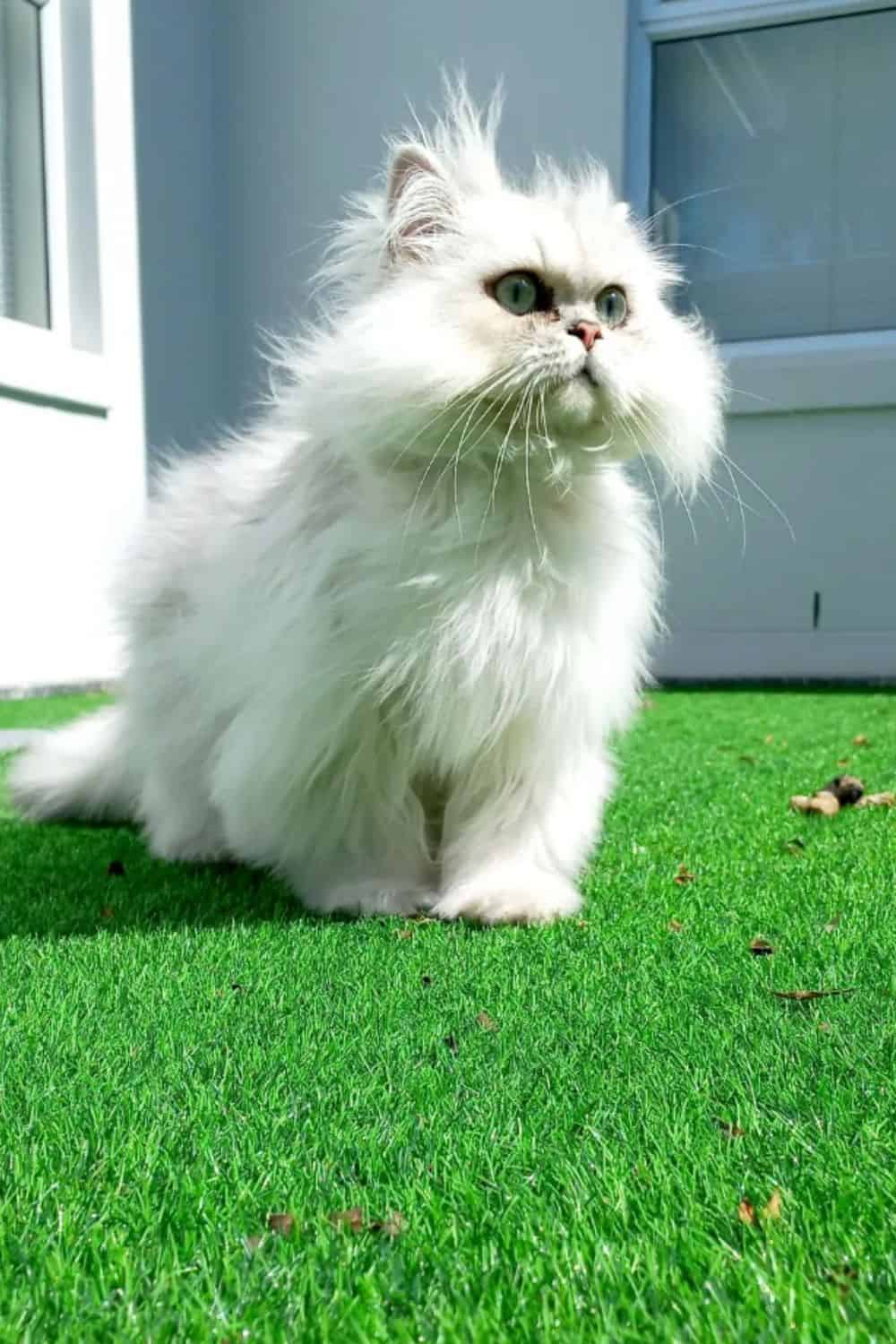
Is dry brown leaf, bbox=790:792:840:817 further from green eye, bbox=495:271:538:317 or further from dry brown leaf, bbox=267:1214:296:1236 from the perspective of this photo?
dry brown leaf, bbox=267:1214:296:1236

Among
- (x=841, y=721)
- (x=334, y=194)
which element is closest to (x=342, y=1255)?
(x=841, y=721)

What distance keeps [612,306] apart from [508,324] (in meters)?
0.22

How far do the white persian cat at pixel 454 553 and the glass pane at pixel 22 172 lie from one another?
3596 mm

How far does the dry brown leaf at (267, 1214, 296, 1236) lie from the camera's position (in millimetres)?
872

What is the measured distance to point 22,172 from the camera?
5.13m

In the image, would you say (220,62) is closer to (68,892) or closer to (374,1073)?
(68,892)

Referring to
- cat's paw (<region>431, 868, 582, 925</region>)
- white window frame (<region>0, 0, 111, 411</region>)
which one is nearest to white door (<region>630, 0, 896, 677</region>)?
white window frame (<region>0, 0, 111, 411</region>)

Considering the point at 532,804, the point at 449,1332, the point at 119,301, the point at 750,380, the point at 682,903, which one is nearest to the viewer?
the point at 449,1332

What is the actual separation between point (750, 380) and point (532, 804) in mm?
4527

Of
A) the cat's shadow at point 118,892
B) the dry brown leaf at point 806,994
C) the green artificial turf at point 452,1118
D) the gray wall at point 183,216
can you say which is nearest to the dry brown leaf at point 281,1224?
the green artificial turf at point 452,1118

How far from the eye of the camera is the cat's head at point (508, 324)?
1.66m

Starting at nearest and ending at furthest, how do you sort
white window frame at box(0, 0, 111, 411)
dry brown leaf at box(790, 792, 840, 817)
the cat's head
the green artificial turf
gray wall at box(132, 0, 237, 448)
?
the green artificial turf < the cat's head < dry brown leaf at box(790, 792, 840, 817) < white window frame at box(0, 0, 111, 411) < gray wall at box(132, 0, 237, 448)

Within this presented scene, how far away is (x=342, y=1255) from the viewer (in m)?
0.84

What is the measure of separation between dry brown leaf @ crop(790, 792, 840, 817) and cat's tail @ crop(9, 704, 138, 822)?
1.44m
